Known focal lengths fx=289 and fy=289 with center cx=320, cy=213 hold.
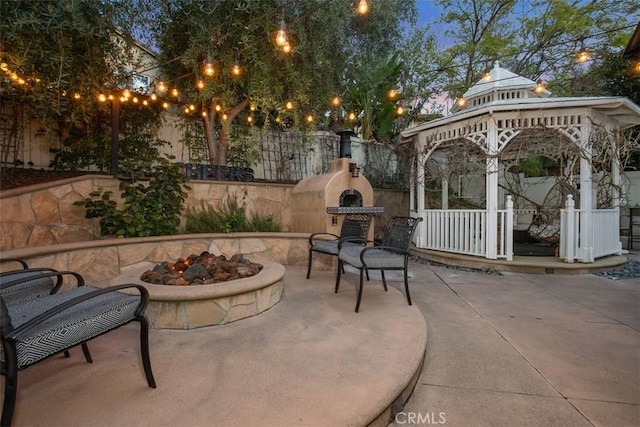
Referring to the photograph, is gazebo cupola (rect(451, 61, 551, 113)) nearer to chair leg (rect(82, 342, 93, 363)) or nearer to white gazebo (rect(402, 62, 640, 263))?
white gazebo (rect(402, 62, 640, 263))

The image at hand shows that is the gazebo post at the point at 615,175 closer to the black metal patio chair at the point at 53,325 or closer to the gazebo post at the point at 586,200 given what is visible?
the gazebo post at the point at 586,200

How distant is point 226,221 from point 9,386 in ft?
13.0

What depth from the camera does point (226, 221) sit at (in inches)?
199

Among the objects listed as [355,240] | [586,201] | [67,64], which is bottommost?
[355,240]

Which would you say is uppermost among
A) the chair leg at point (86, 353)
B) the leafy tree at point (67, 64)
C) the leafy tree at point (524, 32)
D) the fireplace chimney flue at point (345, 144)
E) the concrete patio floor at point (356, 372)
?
the leafy tree at point (524, 32)

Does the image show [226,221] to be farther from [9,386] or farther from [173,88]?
[9,386]

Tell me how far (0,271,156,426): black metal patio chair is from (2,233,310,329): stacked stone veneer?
2.07ft

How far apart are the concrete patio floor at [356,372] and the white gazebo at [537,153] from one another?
7.76 ft

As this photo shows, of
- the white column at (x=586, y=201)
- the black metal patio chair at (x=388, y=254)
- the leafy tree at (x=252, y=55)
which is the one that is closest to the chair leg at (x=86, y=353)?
the black metal patio chair at (x=388, y=254)

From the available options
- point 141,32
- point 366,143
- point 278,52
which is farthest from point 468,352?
point 366,143

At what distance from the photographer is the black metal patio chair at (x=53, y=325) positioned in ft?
3.84

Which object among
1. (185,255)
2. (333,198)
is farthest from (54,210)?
(333,198)

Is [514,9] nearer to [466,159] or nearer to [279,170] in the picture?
[466,159]

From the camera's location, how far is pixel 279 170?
7457mm
